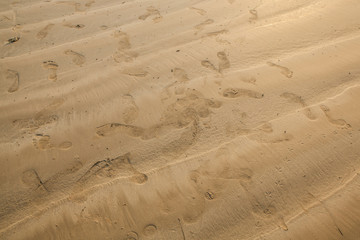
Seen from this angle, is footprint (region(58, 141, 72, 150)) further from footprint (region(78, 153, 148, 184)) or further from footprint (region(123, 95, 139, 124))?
footprint (region(123, 95, 139, 124))

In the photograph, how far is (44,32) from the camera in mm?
4059

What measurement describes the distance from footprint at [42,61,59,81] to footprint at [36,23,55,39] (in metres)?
0.82

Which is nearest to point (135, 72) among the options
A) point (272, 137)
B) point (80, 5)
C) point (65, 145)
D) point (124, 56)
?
point (124, 56)

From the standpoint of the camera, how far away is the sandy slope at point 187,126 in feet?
6.67

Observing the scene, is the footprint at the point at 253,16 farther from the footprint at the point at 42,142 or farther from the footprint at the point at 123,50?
the footprint at the point at 42,142

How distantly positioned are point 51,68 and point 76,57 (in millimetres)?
379

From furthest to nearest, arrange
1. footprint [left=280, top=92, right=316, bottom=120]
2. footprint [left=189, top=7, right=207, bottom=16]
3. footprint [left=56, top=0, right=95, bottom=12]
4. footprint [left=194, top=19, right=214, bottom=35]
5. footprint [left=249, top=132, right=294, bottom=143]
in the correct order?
footprint [left=56, top=0, right=95, bottom=12] < footprint [left=189, top=7, right=207, bottom=16] < footprint [left=194, top=19, right=214, bottom=35] < footprint [left=280, top=92, right=316, bottom=120] < footprint [left=249, top=132, right=294, bottom=143]

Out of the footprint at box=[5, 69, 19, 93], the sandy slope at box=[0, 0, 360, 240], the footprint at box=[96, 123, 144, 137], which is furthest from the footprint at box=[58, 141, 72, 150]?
the footprint at box=[5, 69, 19, 93]

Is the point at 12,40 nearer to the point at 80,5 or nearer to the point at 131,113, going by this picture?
the point at 80,5

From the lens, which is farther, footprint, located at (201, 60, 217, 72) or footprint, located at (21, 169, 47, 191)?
footprint, located at (201, 60, 217, 72)

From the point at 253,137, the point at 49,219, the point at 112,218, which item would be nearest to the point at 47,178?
the point at 49,219

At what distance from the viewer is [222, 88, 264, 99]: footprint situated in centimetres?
281

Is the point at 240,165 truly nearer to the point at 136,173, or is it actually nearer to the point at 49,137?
→ the point at 136,173

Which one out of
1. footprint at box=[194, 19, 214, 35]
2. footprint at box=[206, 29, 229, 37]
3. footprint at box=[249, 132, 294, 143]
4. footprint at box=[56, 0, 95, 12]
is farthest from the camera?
footprint at box=[56, 0, 95, 12]
